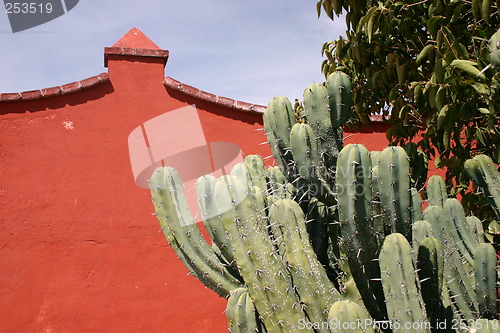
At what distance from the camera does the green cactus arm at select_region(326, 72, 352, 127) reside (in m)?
3.56

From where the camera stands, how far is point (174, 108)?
6.75 meters

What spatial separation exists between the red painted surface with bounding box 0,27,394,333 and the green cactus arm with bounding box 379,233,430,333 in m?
3.63

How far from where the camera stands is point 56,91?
21.1 ft

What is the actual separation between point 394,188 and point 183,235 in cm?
141

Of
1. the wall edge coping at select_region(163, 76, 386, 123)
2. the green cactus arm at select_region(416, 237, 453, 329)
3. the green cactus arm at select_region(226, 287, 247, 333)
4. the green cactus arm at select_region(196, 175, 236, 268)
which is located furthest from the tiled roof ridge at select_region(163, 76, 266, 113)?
the green cactus arm at select_region(416, 237, 453, 329)

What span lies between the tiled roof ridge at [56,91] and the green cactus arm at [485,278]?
460cm

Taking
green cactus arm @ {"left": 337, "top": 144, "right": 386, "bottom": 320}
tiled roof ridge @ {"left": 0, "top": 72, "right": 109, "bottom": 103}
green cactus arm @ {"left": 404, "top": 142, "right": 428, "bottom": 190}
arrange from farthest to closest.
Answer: tiled roof ridge @ {"left": 0, "top": 72, "right": 109, "bottom": 103}, green cactus arm @ {"left": 404, "top": 142, "right": 428, "bottom": 190}, green cactus arm @ {"left": 337, "top": 144, "right": 386, "bottom": 320}

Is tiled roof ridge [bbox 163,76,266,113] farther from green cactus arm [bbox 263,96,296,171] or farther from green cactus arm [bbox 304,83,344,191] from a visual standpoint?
green cactus arm [bbox 304,83,344,191]

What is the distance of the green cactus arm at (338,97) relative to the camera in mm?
3561

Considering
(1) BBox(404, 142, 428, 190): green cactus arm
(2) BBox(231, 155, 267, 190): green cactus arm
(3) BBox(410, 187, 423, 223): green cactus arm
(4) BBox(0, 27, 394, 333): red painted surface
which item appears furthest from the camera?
(4) BBox(0, 27, 394, 333): red painted surface

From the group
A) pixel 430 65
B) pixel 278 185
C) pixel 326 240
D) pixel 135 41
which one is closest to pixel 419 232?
pixel 326 240

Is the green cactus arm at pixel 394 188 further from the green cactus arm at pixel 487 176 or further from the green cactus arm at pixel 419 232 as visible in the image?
the green cactus arm at pixel 487 176

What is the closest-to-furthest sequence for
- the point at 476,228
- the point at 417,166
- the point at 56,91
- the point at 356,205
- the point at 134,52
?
the point at 356,205, the point at 476,228, the point at 417,166, the point at 56,91, the point at 134,52

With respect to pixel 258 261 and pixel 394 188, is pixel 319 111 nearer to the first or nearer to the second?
pixel 394 188
